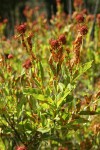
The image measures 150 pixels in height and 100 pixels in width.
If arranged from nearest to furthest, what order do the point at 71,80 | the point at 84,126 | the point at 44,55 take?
the point at 71,80, the point at 84,126, the point at 44,55

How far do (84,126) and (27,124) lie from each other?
47 cm

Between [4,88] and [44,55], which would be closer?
[4,88]

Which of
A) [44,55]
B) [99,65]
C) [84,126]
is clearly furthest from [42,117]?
[44,55]

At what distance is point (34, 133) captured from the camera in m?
1.68

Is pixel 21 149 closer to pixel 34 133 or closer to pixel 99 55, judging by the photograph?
pixel 34 133

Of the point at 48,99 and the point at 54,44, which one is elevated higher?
the point at 54,44

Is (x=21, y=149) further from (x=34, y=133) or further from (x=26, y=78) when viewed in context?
(x=26, y=78)

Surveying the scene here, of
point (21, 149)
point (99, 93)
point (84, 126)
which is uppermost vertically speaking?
point (99, 93)

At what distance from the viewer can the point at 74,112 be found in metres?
1.58

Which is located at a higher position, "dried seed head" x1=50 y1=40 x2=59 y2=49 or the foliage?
"dried seed head" x1=50 y1=40 x2=59 y2=49

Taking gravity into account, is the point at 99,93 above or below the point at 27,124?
above

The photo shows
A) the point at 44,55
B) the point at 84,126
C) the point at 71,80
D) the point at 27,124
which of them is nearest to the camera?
the point at 71,80

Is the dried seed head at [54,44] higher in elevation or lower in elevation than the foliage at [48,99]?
higher

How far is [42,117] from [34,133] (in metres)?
0.18
